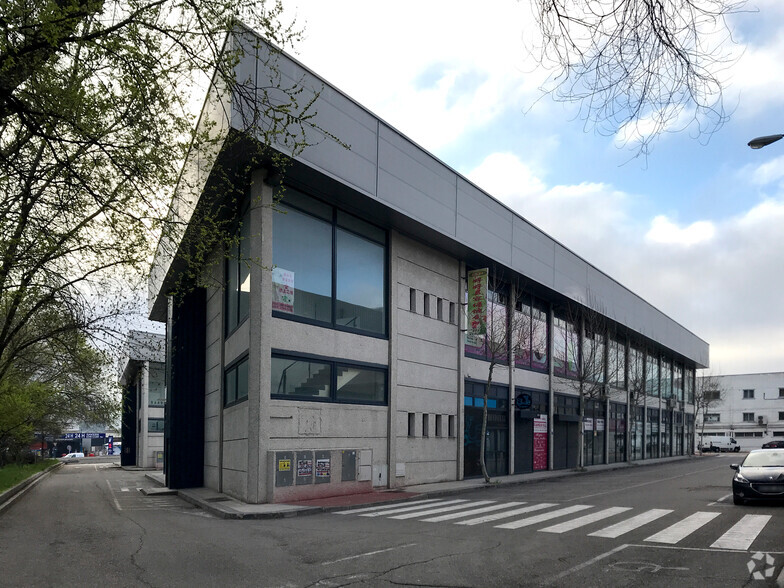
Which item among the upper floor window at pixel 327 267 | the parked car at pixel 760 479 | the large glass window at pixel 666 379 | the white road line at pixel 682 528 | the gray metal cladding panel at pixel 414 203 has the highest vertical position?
the gray metal cladding panel at pixel 414 203

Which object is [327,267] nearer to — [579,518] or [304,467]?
[304,467]

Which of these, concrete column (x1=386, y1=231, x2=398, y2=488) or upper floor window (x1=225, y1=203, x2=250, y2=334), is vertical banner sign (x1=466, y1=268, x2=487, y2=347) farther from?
upper floor window (x1=225, y1=203, x2=250, y2=334)

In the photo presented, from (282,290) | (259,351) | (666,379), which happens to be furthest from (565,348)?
(666,379)

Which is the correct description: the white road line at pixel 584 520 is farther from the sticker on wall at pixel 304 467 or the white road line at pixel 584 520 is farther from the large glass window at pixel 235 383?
the large glass window at pixel 235 383

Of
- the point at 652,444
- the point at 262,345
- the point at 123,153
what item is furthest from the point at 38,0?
the point at 652,444

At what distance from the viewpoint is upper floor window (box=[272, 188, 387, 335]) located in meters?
21.8

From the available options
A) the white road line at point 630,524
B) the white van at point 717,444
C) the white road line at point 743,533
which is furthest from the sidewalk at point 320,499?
the white van at point 717,444

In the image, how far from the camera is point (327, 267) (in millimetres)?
23438

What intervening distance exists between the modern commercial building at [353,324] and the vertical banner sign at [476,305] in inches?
2.9

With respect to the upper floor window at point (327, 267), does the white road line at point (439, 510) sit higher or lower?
lower

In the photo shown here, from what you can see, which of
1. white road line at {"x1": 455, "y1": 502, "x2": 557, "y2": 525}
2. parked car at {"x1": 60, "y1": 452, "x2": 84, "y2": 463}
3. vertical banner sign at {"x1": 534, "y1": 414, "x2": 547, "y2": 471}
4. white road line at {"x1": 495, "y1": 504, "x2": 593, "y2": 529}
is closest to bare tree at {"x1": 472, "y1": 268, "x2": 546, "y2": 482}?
vertical banner sign at {"x1": 534, "y1": 414, "x2": 547, "y2": 471}

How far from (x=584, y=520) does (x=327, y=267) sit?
11788 mm

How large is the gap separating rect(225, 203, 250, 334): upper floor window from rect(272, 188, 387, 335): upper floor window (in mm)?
1254

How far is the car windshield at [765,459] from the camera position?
17.8 meters
